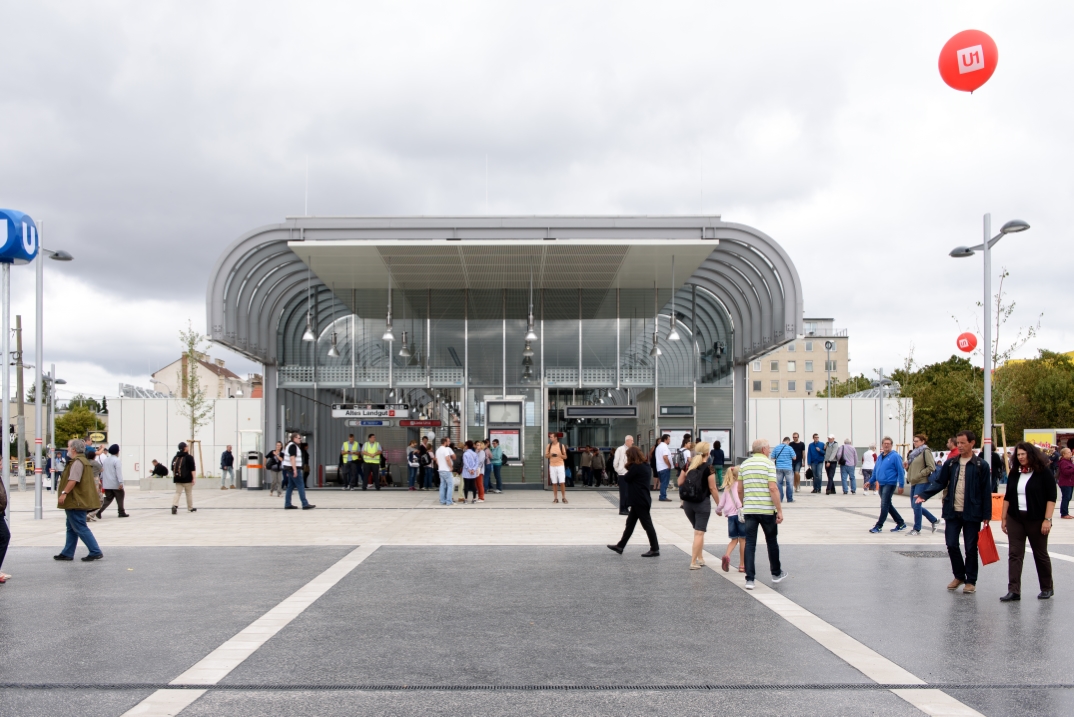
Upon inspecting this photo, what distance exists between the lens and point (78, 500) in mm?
12180

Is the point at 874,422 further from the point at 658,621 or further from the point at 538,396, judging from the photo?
the point at 658,621

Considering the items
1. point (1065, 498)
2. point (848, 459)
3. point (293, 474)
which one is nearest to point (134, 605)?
point (293, 474)

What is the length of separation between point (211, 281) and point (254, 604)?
692 inches

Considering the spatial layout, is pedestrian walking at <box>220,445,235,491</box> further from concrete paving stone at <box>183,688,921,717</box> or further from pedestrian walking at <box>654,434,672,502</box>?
concrete paving stone at <box>183,688,921,717</box>

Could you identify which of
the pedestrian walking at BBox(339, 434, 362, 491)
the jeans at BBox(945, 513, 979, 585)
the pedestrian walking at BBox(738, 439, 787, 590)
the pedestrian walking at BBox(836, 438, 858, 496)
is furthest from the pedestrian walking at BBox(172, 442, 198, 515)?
the pedestrian walking at BBox(836, 438, 858, 496)

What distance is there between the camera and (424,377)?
1163 inches

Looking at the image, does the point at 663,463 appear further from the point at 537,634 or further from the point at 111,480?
the point at 537,634

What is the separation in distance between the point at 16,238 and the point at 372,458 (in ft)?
46.3

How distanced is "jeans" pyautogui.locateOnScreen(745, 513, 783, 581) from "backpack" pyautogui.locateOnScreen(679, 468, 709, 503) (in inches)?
45.3

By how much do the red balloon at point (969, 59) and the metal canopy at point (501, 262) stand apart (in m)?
11.3

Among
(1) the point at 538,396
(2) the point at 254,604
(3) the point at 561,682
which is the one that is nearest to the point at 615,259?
(1) the point at 538,396

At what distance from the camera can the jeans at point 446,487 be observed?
22734mm

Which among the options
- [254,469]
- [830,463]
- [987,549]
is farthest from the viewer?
[254,469]

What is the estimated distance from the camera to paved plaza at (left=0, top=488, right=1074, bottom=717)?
→ 19.0 ft
